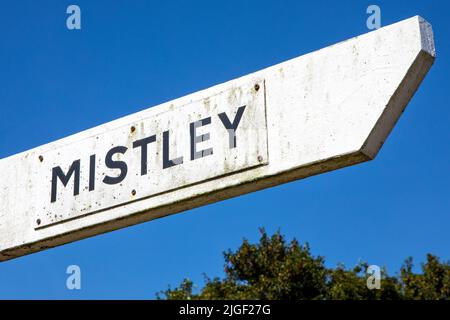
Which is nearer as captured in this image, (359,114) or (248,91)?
(359,114)

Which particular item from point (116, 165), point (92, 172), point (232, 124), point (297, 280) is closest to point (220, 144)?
point (232, 124)

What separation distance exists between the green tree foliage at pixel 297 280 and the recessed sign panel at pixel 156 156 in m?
16.0

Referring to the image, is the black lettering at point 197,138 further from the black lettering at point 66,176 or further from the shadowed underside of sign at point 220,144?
the black lettering at point 66,176

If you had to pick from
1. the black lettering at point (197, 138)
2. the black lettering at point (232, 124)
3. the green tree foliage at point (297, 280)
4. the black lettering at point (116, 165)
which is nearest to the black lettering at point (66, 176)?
the black lettering at point (116, 165)

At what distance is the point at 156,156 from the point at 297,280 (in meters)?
17.5

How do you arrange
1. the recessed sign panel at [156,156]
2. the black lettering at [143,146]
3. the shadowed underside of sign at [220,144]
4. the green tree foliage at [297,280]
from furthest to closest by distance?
the green tree foliage at [297,280] → the black lettering at [143,146] → the recessed sign panel at [156,156] → the shadowed underside of sign at [220,144]

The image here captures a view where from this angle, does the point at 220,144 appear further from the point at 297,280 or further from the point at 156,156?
the point at 297,280

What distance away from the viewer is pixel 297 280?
19938mm

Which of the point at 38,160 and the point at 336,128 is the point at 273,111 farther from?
the point at 38,160

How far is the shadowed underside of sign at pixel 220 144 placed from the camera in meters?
2.32
